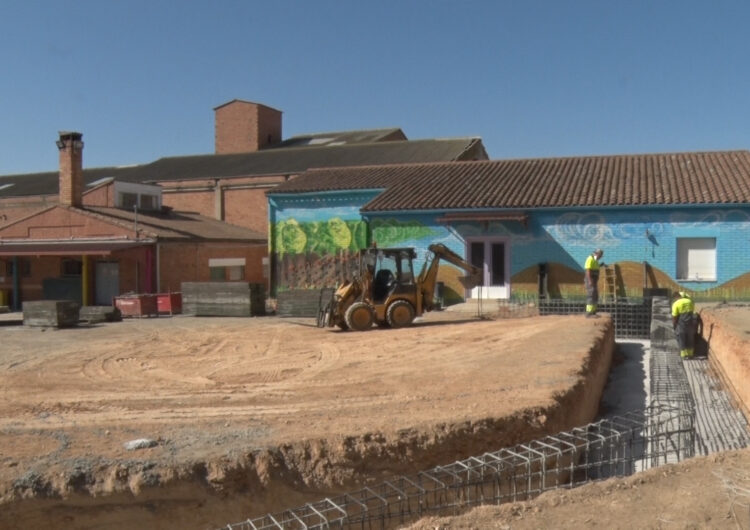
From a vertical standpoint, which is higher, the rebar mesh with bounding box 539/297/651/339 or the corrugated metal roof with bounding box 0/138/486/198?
the corrugated metal roof with bounding box 0/138/486/198

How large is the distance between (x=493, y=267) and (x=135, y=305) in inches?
467

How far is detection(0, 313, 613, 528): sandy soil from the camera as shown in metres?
6.45

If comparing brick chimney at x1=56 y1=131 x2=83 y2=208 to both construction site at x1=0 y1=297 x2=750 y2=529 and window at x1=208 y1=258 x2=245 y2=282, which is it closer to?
window at x1=208 y1=258 x2=245 y2=282

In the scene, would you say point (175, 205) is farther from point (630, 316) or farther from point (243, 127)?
point (630, 316)

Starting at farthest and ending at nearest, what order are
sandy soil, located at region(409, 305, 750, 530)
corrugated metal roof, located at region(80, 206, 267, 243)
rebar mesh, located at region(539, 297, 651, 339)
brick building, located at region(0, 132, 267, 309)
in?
1. corrugated metal roof, located at region(80, 206, 267, 243)
2. brick building, located at region(0, 132, 267, 309)
3. rebar mesh, located at region(539, 297, 651, 339)
4. sandy soil, located at region(409, 305, 750, 530)

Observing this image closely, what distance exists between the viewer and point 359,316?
18719mm

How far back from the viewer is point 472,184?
88.9ft

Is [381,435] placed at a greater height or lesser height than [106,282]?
lesser

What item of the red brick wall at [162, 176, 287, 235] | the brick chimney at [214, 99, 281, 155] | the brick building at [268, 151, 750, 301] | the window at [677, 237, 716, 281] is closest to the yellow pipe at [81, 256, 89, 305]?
the brick building at [268, 151, 750, 301]

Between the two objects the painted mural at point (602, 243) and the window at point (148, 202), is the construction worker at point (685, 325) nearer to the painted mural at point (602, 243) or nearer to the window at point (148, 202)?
the painted mural at point (602, 243)

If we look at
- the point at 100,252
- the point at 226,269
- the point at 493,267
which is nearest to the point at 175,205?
the point at 226,269

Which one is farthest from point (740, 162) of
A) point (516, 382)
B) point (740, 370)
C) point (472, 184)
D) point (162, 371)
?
point (162, 371)

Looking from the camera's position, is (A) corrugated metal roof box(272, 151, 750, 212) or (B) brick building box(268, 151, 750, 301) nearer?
(B) brick building box(268, 151, 750, 301)

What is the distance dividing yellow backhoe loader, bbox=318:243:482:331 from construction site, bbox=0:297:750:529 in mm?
2396
